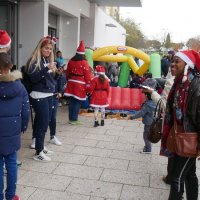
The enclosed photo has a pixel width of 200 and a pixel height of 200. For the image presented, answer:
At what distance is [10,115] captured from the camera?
11.2 feet

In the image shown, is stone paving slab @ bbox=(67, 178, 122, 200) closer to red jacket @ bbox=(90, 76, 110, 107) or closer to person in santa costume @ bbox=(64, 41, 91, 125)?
person in santa costume @ bbox=(64, 41, 91, 125)

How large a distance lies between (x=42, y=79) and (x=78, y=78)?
9.70 ft

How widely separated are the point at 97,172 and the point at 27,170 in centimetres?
100

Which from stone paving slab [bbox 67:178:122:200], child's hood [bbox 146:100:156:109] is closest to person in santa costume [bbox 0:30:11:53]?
stone paving slab [bbox 67:178:122:200]

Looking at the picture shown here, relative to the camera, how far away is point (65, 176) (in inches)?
181

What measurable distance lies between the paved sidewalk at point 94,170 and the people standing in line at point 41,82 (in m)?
0.50

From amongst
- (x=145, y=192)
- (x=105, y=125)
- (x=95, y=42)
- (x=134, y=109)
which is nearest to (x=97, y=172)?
(x=145, y=192)

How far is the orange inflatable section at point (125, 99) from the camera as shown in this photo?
9.48m

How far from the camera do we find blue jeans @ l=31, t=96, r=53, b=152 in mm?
A: 4918

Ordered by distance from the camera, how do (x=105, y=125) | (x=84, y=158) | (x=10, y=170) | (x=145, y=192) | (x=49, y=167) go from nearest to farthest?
(x=10, y=170) → (x=145, y=192) → (x=49, y=167) → (x=84, y=158) → (x=105, y=125)

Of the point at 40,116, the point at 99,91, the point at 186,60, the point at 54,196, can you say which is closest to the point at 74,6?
the point at 99,91

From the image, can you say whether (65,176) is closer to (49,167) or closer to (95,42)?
(49,167)

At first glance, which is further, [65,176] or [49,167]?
[49,167]

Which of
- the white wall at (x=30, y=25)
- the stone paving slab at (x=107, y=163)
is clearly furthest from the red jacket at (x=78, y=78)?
the stone paving slab at (x=107, y=163)
